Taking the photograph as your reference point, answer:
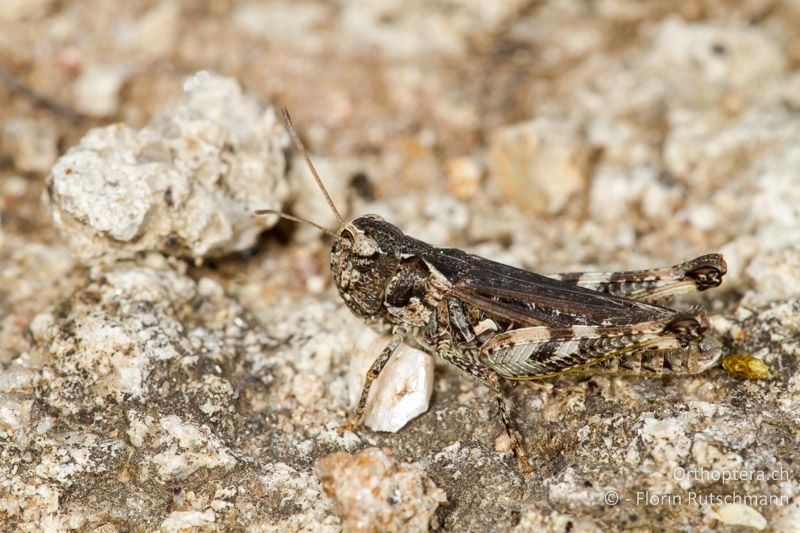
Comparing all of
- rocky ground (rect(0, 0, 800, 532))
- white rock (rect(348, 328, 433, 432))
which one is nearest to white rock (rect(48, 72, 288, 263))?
rocky ground (rect(0, 0, 800, 532))

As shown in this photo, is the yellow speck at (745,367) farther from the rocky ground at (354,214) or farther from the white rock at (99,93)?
the white rock at (99,93)

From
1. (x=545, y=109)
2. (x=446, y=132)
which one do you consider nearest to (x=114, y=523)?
(x=446, y=132)

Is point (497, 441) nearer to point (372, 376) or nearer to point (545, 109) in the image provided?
point (372, 376)

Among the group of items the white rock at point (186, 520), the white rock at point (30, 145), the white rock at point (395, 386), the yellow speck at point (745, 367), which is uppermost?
the white rock at point (30, 145)

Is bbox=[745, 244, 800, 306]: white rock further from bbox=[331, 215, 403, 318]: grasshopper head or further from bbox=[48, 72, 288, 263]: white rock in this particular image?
bbox=[48, 72, 288, 263]: white rock

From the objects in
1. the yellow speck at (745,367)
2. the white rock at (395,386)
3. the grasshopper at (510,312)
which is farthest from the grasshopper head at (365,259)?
the yellow speck at (745,367)

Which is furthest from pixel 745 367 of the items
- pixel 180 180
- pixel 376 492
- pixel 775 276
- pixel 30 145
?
pixel 30 145

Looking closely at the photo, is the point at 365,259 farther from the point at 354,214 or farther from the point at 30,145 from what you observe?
Result: the point at 30,145
